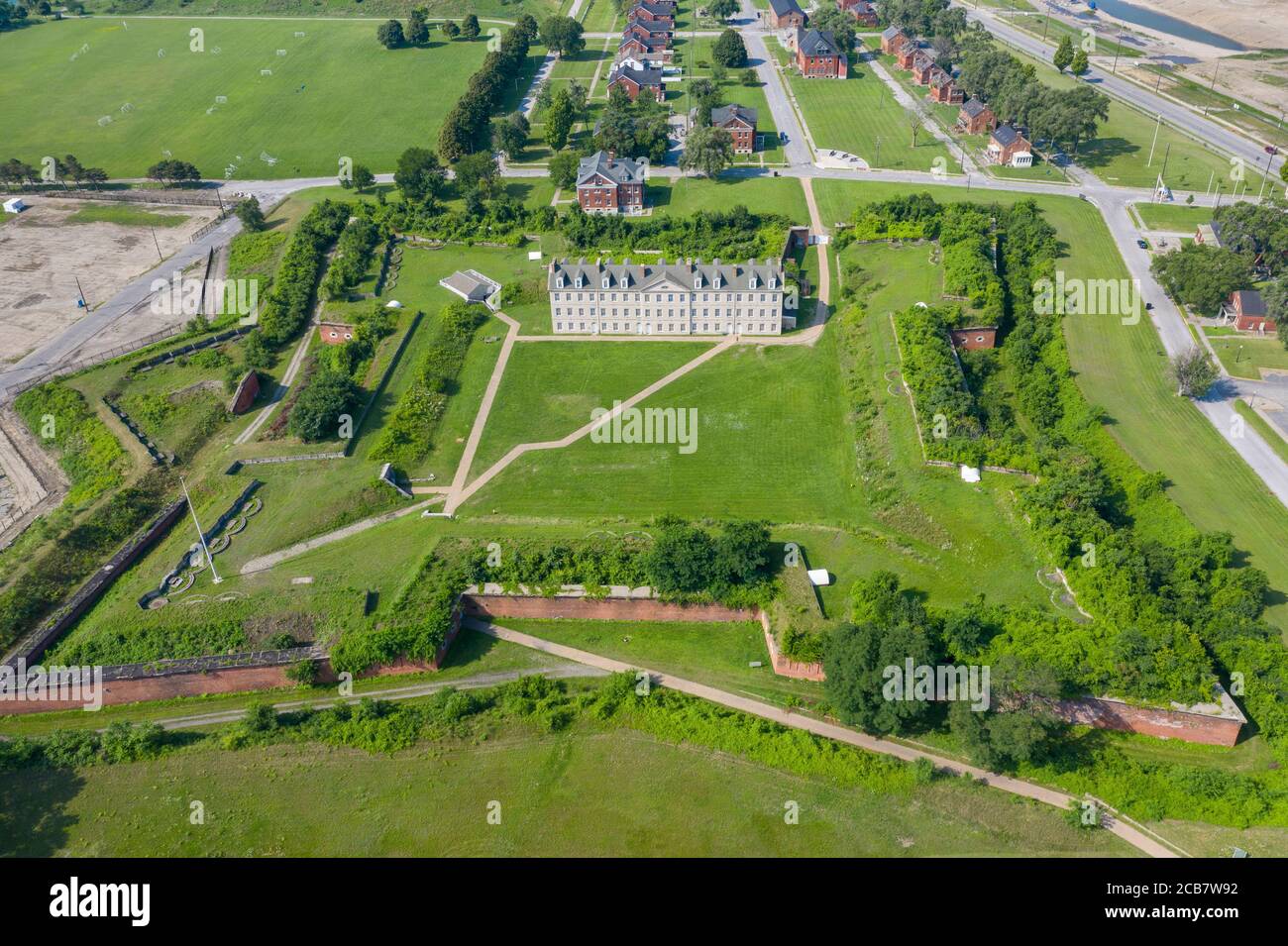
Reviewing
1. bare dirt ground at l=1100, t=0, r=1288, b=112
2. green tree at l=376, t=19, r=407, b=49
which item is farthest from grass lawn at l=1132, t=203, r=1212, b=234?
green tree at l=376, t=19, r=407, b=49

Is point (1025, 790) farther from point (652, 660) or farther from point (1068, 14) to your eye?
point (1068, 14)

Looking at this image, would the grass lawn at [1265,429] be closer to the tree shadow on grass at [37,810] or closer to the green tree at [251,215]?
the tree shadow on grass at [37,810]

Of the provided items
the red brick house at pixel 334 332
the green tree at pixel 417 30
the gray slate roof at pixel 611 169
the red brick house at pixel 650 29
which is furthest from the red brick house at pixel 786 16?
the red brick house at pixel 334 332

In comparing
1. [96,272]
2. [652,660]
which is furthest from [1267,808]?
[96,272]

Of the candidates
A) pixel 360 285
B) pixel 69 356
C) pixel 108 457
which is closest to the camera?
pixel 108 457

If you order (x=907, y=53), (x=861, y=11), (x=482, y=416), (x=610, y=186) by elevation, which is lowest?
(x=482, y=416)

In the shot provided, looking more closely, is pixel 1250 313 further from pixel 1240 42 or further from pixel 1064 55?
pixel 1240 42

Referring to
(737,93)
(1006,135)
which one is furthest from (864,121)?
(1006,135)
